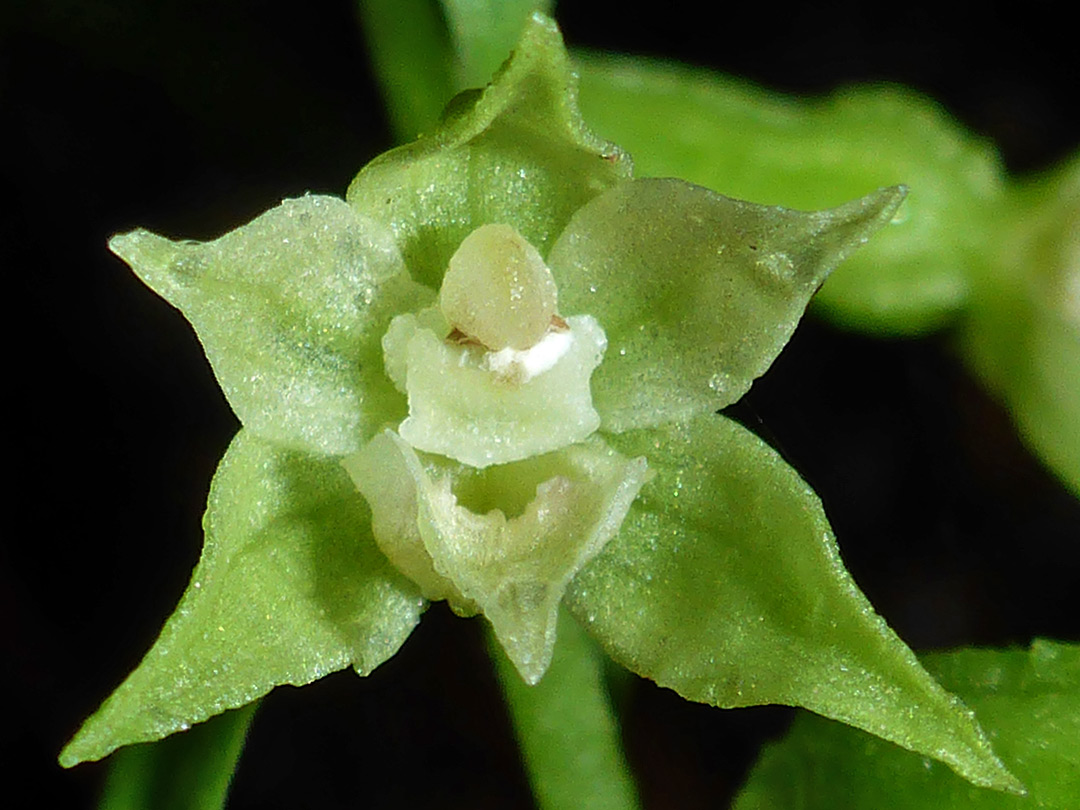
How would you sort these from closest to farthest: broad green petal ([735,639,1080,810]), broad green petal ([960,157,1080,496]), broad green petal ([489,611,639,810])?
broad green petal ([735,639,1080,810]) → broad green petal ([489,611,639,810]) → broad green petal ([960,157,1080,496])

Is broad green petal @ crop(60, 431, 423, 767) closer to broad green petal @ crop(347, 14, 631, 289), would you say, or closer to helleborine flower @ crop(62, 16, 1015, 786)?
helleborine flower @ crop(62, 16, 1015, 786)

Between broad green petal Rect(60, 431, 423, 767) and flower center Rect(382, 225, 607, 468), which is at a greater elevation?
flower center Rect(382, 225, 607, 468)

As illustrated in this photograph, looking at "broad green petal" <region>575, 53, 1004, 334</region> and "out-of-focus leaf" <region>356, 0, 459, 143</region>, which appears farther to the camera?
"broad green petal" <region>575, 53, 1004, 334</region>

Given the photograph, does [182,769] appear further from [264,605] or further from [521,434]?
[521,434]

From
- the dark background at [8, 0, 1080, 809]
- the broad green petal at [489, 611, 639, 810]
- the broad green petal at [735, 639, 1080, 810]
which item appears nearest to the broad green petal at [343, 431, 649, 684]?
the broad green petal at [735, 639, 1080, 810]

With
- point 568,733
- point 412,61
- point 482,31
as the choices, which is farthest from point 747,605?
point 412,61
